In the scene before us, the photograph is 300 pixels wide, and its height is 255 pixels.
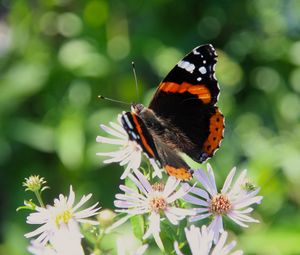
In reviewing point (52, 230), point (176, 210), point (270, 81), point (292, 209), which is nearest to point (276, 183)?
point (292, 209)

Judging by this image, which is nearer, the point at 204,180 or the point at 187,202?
the point at 187,202

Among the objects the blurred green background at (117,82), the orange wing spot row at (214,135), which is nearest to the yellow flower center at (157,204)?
the orange wing spot row at (214,135)

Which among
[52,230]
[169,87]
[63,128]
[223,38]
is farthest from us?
[223,38]

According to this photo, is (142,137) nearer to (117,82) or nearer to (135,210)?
(135,210)

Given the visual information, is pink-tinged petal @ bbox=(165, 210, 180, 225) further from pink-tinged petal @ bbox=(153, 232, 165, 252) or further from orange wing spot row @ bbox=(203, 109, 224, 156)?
orange wing spot row @ bbox=(203, 109, 224, 156)

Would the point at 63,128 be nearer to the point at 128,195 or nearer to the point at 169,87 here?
the point at 169,87

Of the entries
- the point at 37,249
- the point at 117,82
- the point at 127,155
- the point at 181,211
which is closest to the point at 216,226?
the point at 181,211
